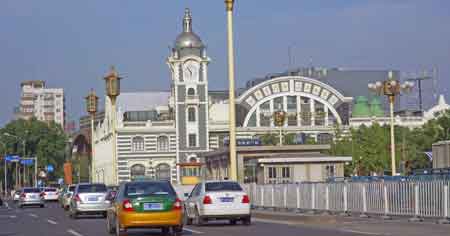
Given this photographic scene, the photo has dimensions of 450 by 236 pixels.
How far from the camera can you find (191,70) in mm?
139375

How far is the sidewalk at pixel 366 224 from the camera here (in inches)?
1129

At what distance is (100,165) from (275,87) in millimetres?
28855

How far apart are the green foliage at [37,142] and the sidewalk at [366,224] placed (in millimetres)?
137855

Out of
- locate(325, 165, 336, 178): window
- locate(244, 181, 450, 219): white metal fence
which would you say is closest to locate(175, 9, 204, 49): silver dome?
locate(325, 165, 336, 178): window

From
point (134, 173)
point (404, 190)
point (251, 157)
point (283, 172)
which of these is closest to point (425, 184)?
point (404, 190)

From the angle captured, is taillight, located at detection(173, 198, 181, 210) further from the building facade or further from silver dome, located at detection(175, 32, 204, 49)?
silver dome, located at detection(175, 32, 204, 49)

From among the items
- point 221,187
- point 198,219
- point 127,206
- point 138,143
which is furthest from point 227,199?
point 138,143

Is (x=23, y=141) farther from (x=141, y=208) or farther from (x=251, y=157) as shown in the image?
(x=141, y=208)

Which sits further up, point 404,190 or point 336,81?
point 336,81

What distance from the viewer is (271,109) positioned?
14812 cm

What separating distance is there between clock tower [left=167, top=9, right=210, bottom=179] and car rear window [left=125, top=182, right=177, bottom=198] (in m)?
108

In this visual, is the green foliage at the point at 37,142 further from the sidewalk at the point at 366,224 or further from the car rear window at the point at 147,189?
the car rear window at the point at 147,189

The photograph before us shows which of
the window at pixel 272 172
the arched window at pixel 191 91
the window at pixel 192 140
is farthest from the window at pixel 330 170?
the window at pixel 192 140

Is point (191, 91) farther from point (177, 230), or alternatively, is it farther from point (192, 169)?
point (177, 230)
